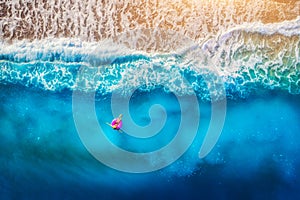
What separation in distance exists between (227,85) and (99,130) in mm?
543

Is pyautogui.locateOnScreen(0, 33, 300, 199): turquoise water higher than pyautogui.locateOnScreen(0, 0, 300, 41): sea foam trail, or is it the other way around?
pyautogui.locateOnScreen(0, 0, 300, 41): sea foam trail

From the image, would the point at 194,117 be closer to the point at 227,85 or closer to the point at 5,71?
the point at 227,85

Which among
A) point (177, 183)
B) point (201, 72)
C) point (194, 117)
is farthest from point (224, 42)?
point (177, 183)

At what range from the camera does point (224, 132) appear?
1.61m

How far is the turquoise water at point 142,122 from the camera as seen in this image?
1598 millimetres

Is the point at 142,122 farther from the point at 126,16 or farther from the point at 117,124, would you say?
the point at 126,16

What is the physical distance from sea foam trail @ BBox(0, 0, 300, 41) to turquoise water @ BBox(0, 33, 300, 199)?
69 millimetres

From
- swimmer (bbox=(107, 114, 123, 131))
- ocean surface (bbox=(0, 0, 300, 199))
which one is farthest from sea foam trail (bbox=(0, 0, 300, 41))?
swimmer (bbox=(107, 114, 123, 131))

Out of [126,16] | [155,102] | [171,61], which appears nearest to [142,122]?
[155,102]

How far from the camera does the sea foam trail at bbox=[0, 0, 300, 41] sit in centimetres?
Result: 163

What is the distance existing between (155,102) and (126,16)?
37cm

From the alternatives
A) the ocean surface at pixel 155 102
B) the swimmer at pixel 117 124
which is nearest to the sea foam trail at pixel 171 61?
the ocean surface at pixel 155 102

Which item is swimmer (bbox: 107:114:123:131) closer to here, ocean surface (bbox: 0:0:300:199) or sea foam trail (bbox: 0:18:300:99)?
ocean surface (bbox: 0:0:300:199)

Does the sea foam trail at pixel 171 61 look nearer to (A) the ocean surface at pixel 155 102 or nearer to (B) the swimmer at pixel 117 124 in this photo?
(A) the ocean surface at pixel 155 102
